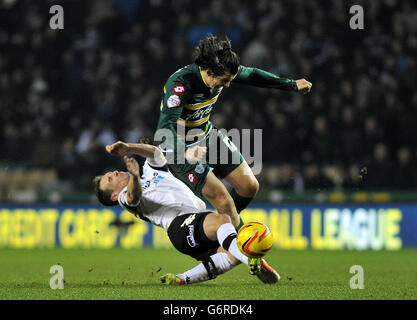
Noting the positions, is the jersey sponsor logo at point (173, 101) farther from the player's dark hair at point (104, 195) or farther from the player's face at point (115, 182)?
the player's dark hair at point (104, 195)

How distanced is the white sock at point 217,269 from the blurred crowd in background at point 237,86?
18.5 feet

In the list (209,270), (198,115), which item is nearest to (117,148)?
(209,270)

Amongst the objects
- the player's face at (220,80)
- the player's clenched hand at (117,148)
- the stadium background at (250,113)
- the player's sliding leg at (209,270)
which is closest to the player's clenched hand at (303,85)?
the player's face at (220,80)

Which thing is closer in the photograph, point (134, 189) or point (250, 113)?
point (134, 189)

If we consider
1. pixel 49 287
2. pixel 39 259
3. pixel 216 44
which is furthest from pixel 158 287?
pixel 39 259

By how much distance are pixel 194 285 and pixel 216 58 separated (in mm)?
1986

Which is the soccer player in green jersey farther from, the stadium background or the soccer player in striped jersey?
the stadium background

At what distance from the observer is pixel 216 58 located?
657 cm

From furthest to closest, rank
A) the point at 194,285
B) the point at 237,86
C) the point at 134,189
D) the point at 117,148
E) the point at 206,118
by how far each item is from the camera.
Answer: the point at 237,86
the point at 206,118
the point at 194,285
the point at 134,189
the point at 117,148

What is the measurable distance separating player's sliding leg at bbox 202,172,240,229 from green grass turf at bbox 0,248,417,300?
648 mm

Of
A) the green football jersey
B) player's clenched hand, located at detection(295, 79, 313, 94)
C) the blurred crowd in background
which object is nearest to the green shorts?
the green football jersey

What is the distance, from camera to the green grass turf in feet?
18.1

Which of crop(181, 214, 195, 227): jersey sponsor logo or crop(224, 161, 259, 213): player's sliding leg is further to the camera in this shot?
crop(224, 161, 259, 213): player's sliding leg

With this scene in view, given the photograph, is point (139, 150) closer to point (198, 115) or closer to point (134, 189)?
point (134, 189)
